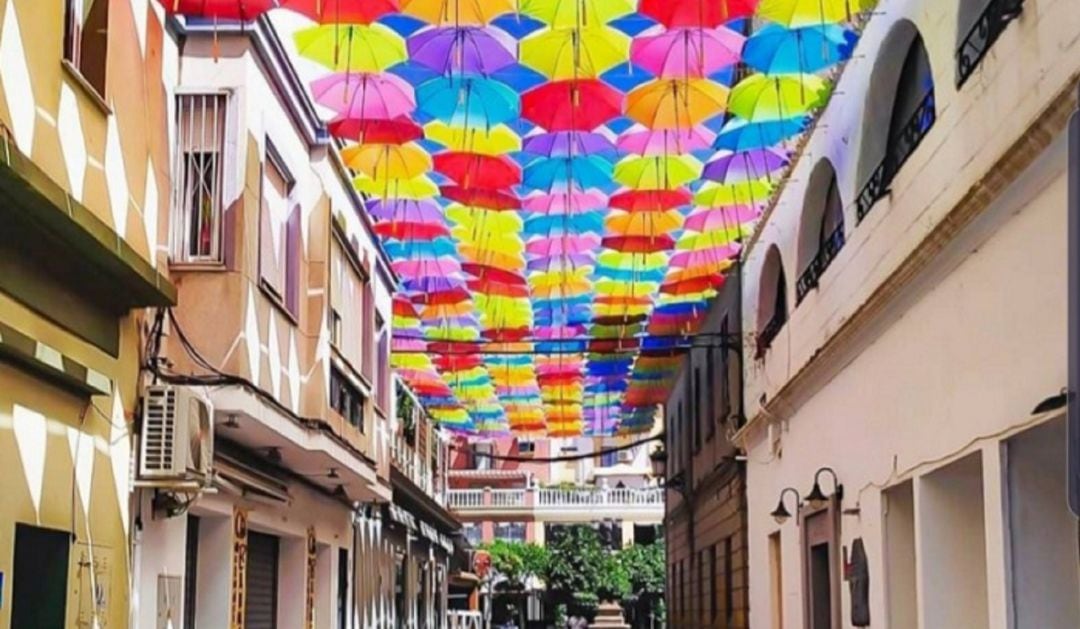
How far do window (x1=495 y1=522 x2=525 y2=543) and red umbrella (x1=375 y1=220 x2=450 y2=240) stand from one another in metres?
37.2

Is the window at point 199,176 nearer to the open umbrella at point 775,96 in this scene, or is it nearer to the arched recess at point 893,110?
the open umbrella at point 775,96

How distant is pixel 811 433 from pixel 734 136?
3.36m

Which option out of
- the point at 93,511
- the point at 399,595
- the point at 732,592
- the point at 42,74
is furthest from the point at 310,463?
the point at 399,595

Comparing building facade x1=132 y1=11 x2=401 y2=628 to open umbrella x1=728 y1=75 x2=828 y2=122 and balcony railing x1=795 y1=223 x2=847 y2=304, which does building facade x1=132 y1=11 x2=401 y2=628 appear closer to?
open umbrella x1=728 y1=75 x2=828 y2=122

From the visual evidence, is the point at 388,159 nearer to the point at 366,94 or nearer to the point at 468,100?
the point at 366,94

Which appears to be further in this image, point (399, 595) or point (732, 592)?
point (399, 595)

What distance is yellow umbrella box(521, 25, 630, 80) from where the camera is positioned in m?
11.7

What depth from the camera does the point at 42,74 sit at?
289 inches

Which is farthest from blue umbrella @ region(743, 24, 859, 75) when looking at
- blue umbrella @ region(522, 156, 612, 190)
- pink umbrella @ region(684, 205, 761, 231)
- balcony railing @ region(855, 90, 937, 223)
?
pink umbrella @ region(684, 205, 761, 231)

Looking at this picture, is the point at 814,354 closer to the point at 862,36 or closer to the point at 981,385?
the point at 862,36

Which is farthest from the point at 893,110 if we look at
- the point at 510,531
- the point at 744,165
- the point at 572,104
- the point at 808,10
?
the point at 510,531

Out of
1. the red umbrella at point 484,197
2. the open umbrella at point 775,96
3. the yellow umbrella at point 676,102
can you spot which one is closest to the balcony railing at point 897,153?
the open umbrella at point 775,96

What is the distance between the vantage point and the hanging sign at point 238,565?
12411 mm

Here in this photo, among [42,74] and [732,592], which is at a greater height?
[42,74]
